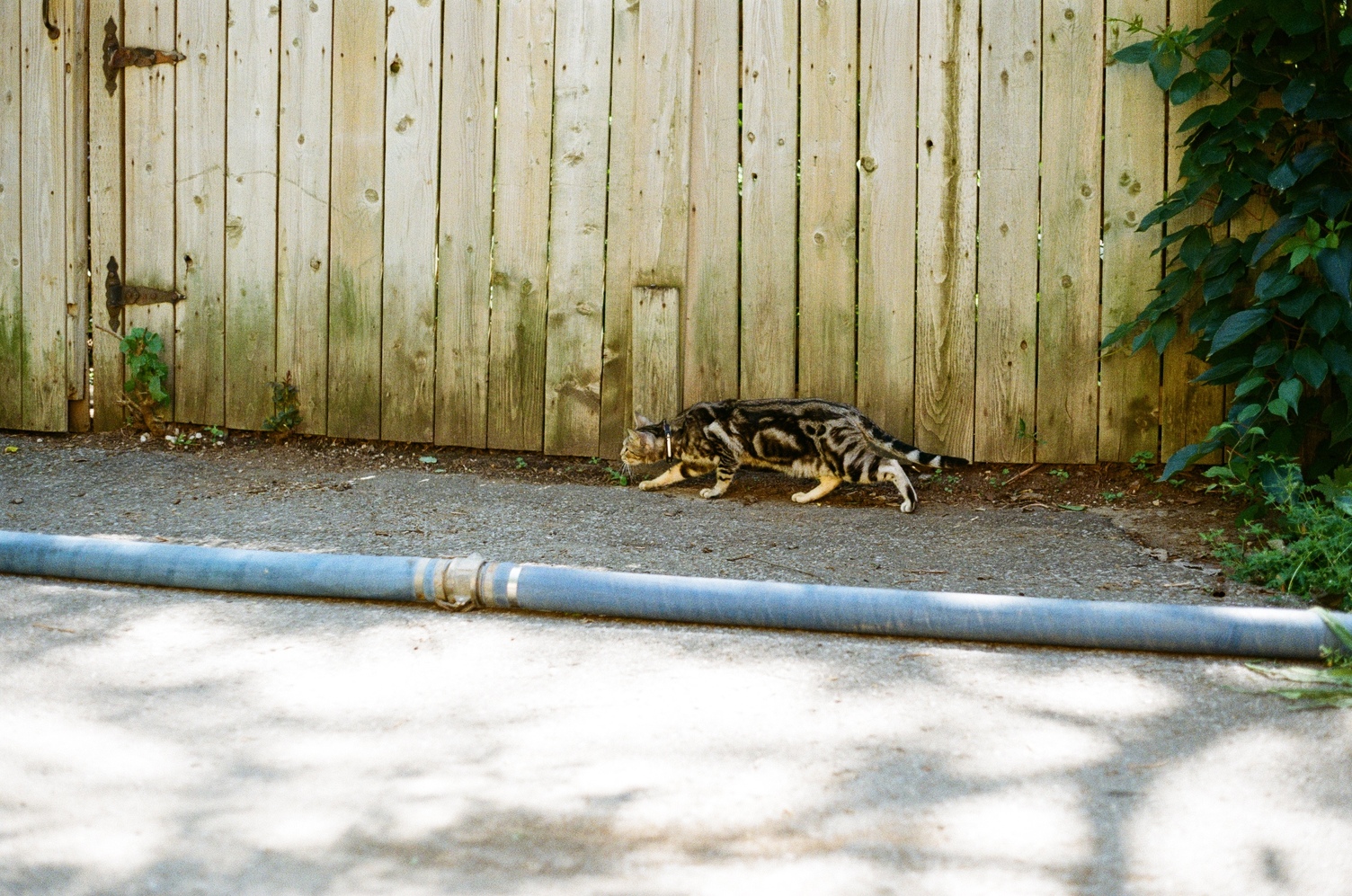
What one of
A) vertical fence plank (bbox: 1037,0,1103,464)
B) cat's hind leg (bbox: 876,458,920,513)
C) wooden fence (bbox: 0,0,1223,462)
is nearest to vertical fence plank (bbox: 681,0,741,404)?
wooden fence (bbox: 0,0,1223,462)

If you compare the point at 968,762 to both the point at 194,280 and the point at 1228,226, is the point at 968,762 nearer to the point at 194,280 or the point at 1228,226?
the point at 1228,226

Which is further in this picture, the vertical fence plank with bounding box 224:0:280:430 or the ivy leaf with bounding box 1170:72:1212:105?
the vertical fence plank with bounding box 224:0:280:430

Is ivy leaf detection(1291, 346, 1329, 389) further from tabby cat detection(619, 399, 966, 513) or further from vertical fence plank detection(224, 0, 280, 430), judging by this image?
vertical fence plank detection(224, 0, 280, 430)

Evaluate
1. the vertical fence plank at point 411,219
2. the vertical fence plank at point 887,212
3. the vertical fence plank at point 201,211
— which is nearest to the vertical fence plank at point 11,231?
the vertical fence plank at point 201,211

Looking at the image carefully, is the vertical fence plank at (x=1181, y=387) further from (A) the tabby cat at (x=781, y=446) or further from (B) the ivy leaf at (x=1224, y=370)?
(A) the tabby cat at (x=781, y=446)

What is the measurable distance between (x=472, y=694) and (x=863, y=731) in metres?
0.84

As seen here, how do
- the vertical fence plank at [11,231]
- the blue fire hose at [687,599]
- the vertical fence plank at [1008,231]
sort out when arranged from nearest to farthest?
the blue fire hose at [687,599]
the vertical fence plank at [1008,231]
the vertical fence plank at [11,231]

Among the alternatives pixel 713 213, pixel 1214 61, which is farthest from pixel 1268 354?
pixel 713 213

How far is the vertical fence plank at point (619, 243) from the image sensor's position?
195 inches

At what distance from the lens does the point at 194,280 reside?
17.9 feet

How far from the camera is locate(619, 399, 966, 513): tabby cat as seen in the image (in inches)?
182

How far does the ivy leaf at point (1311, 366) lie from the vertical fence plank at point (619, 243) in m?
2.56

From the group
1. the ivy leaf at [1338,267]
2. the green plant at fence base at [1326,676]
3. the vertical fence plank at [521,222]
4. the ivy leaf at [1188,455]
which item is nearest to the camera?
the green plant at fence base at [1326,676]

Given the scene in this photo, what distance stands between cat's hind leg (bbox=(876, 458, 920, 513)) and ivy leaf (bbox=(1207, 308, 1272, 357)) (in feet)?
3.93
